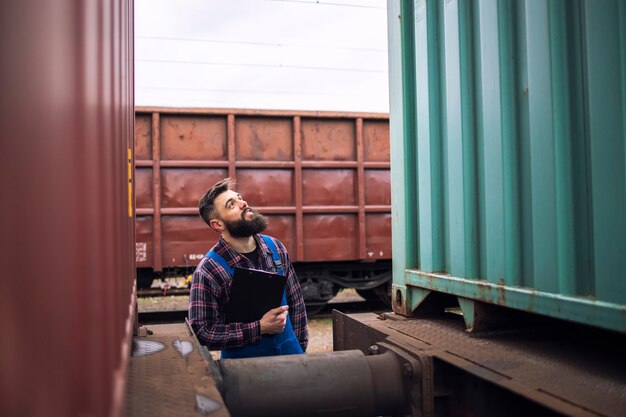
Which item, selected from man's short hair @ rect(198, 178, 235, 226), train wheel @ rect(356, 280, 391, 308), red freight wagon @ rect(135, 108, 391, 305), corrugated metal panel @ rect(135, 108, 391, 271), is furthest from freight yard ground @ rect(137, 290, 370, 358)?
man's short hair @ rect(198, 178, 235, 226)

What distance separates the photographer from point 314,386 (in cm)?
169

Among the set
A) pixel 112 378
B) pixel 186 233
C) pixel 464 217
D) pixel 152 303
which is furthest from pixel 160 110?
pixel 112 378

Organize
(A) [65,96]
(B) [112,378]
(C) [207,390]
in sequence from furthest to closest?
(C) [207,390] → (B) [112,378] → (A) [65,96]

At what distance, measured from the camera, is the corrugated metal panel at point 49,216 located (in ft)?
1.93

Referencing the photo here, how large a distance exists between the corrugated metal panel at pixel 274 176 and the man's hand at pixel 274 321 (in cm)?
476

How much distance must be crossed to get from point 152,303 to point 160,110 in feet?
14.9

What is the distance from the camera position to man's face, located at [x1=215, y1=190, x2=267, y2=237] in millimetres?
2814

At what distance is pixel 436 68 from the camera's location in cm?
233

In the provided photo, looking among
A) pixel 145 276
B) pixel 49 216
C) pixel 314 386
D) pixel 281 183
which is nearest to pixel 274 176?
pixel 281 183

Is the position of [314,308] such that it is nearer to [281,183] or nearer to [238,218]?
[281,183]

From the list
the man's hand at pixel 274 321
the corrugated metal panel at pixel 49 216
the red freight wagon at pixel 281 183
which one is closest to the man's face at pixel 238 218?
the man's hand at pixel 274 321

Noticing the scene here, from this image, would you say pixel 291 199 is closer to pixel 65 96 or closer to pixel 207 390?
pixel 207 390

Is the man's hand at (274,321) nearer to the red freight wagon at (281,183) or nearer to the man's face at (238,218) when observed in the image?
the man's face at (238,218)

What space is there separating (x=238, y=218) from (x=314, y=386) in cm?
133
